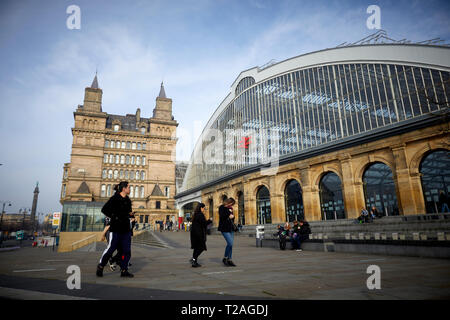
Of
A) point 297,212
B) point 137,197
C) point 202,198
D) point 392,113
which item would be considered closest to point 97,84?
point 137,197

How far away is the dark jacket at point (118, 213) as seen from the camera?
583 centimetres

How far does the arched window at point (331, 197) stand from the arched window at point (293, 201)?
2359 mm

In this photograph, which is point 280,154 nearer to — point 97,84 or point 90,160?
point 90,160

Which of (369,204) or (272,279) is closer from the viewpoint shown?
(272,279)

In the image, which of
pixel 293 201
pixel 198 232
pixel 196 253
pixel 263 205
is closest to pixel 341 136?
pixel 293 201

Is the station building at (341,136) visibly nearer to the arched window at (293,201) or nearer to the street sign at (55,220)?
the arched window at (293,201)

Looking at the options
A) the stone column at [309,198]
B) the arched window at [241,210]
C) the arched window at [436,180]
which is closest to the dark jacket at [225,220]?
the arched window at [436,180]

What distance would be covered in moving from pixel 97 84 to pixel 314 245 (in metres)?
70.0

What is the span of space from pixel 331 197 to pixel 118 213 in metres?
22.9

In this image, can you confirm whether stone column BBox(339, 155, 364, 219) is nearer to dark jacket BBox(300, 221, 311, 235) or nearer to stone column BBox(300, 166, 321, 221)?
stone column BBox(300, 166, 321, 221)

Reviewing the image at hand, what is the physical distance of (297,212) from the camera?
90.3 ft

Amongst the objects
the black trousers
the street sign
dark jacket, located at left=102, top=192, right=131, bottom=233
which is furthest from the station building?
the street sign

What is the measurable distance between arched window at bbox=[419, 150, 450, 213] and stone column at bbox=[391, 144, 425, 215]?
27.7 inches

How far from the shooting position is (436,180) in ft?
61.4
